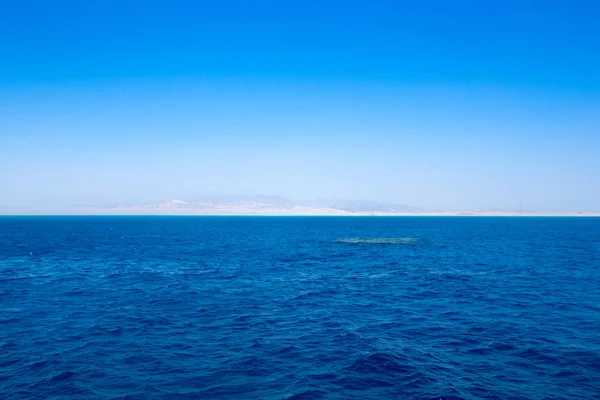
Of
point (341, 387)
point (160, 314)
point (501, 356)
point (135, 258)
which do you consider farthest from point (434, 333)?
point (135, 258)

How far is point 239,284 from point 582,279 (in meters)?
49.7

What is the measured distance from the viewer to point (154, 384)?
22.8 metres

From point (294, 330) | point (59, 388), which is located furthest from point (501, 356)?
point (59, 388)

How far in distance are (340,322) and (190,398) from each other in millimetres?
17128

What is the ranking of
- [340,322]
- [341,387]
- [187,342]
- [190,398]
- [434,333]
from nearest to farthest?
1. [190,398]
2. [341,387]
3. [187,342]
4. [434,333]
5. [340,322]

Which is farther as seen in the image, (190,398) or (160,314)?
(160,314)

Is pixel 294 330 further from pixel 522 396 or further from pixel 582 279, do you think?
pixel 582 279

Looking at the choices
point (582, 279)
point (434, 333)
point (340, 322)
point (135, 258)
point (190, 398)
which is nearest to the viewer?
point (190, 398)

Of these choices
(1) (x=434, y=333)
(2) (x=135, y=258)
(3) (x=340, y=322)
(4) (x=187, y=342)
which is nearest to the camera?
(4) (x=187, y=342)

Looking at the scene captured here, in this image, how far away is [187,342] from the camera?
2984cm

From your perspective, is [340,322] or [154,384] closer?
[154,384]

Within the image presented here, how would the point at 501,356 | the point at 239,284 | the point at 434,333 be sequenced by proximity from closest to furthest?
the point at 501,356 → the point at 434,333 → the point at 239,284

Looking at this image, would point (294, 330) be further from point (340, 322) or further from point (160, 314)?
point (160, 314)

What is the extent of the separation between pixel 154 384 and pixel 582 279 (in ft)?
198
